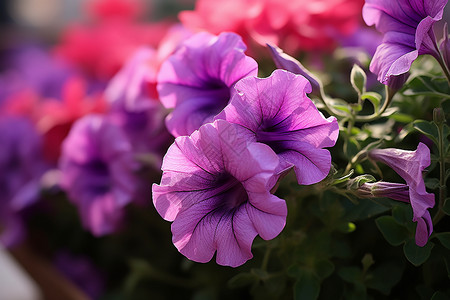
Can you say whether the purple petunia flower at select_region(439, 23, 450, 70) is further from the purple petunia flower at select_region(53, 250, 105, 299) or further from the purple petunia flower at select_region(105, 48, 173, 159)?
the purple petunia flower at select_region(53, 250, 105, 299)

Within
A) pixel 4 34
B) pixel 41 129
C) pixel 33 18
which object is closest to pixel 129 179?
pixel 41 129

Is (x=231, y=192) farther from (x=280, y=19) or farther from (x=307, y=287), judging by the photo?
(x=280, y=19)

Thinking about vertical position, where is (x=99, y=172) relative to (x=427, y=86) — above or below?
below

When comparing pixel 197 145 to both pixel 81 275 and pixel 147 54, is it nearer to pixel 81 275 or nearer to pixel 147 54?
pixel 147 54

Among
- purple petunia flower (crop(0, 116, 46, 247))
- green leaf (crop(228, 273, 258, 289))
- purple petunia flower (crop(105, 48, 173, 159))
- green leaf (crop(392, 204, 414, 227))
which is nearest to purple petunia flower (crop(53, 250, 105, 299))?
purple petunia flower (crop(0, 116, 46, 247))

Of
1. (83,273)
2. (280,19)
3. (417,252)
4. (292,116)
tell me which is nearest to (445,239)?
(417,252)

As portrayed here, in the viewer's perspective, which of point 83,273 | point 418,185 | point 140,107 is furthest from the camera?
point 83,273
